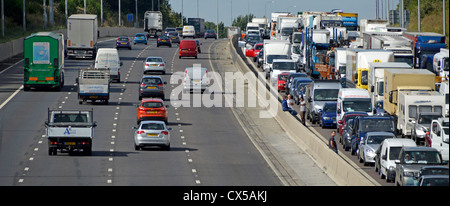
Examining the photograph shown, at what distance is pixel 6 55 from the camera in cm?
8575

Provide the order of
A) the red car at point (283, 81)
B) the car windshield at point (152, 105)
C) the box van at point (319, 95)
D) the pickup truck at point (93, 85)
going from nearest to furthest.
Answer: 1. the car windshield at point (152, 105)
2. the box van at point (319, 95)
3. the pickup truck at point (93, 85)
4. the red car at point (283, 81)

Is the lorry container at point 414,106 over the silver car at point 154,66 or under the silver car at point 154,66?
under

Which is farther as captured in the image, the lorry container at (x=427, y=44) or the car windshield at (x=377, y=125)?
the lorry container at (x=427, y=44)

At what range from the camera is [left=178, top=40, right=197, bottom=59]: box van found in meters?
90.1

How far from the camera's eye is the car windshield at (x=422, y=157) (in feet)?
104

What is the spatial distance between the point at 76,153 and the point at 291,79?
1004 inches

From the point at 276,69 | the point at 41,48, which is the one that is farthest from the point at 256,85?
the point at 41,48

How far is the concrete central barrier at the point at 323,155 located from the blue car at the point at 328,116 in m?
1.63

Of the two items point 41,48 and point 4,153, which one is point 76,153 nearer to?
point 4,153

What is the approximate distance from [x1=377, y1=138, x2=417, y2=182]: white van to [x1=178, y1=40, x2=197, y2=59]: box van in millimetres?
56366

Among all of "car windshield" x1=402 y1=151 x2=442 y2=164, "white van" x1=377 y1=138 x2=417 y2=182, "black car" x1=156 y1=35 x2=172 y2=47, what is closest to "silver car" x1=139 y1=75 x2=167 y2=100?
"white van" x1=377 y1=138 x2=417 y2=182

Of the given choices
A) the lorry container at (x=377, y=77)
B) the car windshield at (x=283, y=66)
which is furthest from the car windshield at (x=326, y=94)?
the car windshield at (x=283, y=66)

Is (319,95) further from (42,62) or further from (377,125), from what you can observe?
(42,62)

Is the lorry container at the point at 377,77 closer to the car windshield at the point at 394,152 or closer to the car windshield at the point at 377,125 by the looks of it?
the car windshield at the point at 377,125
